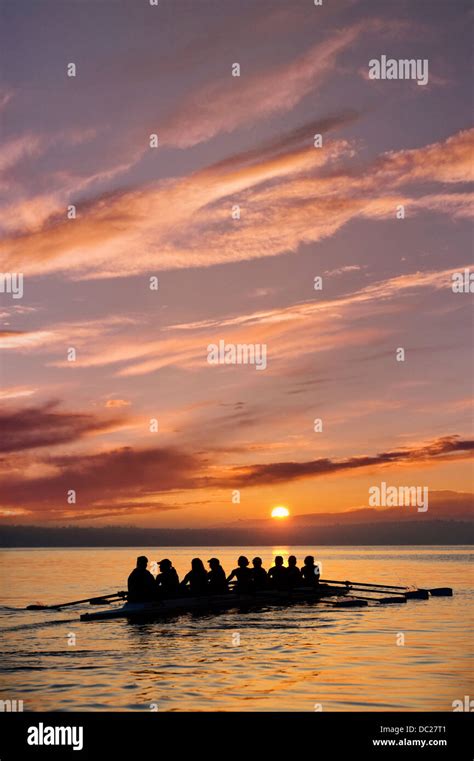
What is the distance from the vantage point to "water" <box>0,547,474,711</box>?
18.5 meters

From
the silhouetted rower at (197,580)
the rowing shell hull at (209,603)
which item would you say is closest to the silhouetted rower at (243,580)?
Answer: the rowing shell hull at (209,603)

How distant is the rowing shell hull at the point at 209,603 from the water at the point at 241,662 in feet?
1.52

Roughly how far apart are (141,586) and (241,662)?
10.3 m

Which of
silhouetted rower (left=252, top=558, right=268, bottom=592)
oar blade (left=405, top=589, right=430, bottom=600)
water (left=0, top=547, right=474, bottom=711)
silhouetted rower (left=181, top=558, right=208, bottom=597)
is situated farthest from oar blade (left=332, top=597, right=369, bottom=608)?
silhouetted rower (left=181, top=558, right=208, bottom=597)

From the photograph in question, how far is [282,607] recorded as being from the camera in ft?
132

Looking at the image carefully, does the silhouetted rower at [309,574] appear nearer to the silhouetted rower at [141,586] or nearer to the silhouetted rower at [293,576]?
the silhouetted rower at [293,576]

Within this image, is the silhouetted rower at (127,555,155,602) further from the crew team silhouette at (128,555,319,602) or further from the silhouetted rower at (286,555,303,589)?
the silhouetted rower at (286,555,303,589)

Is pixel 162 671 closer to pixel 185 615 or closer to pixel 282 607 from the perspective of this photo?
pixel 185 615

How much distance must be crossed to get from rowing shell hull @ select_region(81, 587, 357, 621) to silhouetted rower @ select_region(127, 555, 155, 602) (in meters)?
0.27

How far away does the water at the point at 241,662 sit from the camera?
18469mm
